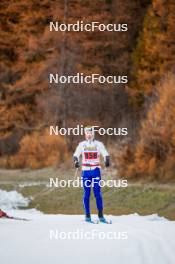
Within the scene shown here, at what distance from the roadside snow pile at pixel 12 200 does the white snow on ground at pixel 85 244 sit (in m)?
8.47

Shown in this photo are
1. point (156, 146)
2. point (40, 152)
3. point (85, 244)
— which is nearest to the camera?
point (85, 244)

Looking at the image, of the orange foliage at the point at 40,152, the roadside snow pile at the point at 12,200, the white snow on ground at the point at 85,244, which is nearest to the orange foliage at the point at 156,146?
the roadside snow pile at the point at 12,200

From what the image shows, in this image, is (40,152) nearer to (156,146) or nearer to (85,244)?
(156,146)

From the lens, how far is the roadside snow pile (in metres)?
19.3

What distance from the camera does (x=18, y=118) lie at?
126ft

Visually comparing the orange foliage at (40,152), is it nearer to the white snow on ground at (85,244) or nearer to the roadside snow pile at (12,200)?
the roadside snow pile at (12,200)

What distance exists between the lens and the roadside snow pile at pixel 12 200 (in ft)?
63.4

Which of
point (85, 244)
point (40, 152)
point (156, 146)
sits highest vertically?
point (156, 146)

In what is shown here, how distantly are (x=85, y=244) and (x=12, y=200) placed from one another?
11030mm

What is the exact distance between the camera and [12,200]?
20000 millimetres

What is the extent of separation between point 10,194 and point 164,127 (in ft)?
17.6

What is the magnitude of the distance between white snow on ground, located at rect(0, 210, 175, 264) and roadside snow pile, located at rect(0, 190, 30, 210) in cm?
847

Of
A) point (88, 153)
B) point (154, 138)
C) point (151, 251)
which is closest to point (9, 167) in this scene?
point (154, 138)

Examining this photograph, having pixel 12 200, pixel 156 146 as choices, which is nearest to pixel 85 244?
pixel 12 200
